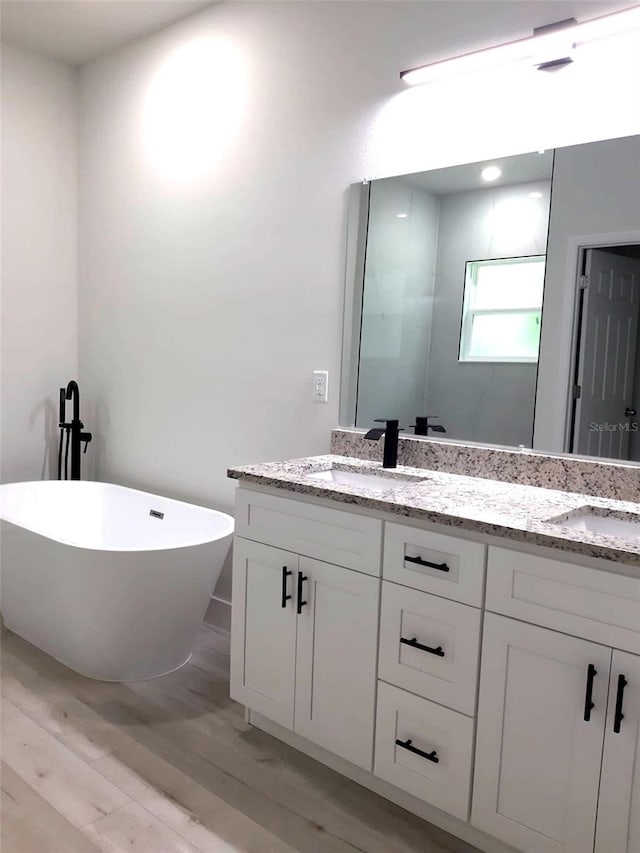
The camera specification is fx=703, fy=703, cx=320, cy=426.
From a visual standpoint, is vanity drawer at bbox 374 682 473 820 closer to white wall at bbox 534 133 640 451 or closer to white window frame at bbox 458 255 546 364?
white wall at bbox 534 133 640 451

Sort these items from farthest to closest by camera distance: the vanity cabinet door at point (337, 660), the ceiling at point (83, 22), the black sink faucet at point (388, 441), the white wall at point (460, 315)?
the ceiling at point (83, 22)
the black sink faucet at point (388, 441)
the white wall at point (460, 315)
the vanity cabinet door at point (337, 660)

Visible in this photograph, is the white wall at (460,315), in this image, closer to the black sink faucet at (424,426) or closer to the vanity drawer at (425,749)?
the black sink faucet at (424,426)

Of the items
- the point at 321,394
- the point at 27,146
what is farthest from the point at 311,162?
the point at 27,146

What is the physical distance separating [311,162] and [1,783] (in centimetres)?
238

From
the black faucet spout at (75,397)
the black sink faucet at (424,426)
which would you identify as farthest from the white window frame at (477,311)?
the black faucet spout at (75,397)

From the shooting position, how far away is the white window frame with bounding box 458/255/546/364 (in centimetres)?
221

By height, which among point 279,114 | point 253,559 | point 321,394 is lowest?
point 253,559

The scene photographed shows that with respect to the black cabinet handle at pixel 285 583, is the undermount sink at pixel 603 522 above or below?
above

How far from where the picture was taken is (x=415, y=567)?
1.83 meters

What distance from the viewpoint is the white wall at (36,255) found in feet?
12.0

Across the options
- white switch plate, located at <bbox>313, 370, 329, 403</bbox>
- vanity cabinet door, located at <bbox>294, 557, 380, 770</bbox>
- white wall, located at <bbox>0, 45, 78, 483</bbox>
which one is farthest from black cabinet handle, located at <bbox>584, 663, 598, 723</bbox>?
white wall, located at <bbox>0, 45, 78, 483</bbox>

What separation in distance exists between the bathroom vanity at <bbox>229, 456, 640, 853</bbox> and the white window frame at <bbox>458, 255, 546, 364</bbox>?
1.32 feet

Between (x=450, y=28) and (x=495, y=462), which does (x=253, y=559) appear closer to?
(x=495, y=462)

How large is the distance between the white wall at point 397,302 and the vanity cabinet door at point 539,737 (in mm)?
1063
